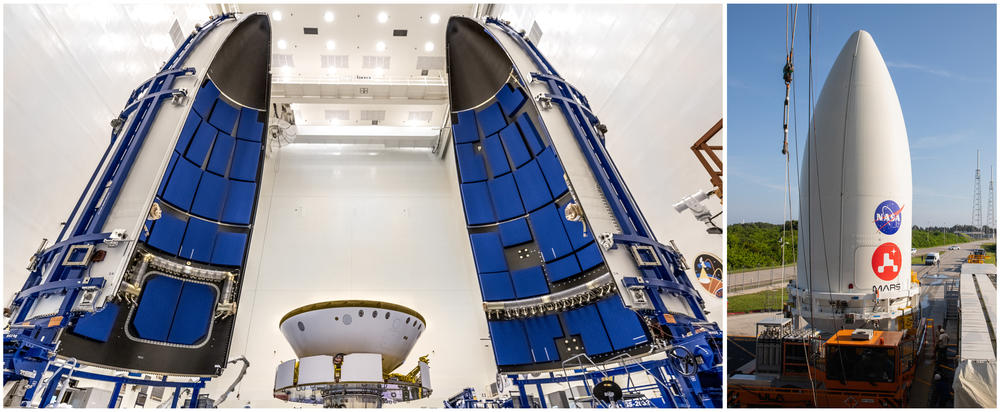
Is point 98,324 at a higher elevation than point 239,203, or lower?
lower

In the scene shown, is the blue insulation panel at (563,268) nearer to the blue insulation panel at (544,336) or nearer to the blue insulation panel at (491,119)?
the blue insulation panel at (544,336)

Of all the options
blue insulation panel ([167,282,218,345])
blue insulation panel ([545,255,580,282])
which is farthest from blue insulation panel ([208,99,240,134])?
blue insulation panel ([545,255,580,282])

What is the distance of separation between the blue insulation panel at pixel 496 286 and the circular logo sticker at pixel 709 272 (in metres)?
3.26

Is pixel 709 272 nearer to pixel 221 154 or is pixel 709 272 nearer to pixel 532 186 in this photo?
pixel 532 186

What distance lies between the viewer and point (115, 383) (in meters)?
7.23

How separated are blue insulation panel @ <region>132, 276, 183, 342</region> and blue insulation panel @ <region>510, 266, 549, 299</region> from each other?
516 centimetres

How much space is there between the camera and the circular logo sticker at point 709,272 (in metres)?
6.74

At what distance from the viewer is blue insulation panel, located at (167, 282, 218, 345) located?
873 centimetres

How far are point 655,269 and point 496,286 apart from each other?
11.7 ft

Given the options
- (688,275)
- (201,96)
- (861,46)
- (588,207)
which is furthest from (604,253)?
(861,46)

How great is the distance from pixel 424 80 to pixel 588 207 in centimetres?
1054

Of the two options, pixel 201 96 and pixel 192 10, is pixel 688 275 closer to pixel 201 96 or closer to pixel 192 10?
pixel 201 96

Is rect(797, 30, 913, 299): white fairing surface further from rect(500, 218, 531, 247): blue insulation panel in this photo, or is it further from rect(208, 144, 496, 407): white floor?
rect(208, 144, 496, 407): white floor

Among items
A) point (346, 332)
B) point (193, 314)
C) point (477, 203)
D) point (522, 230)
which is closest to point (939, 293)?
point (522, 230)
